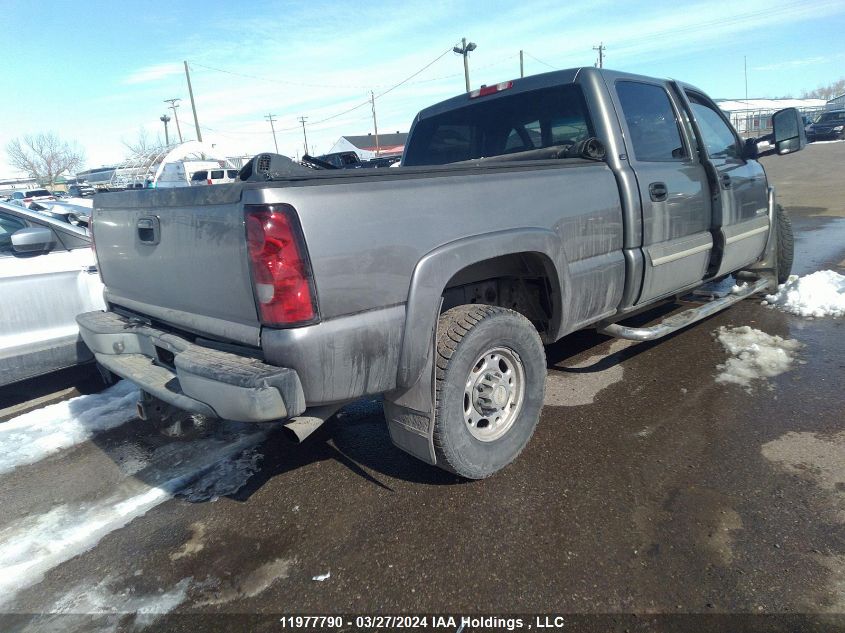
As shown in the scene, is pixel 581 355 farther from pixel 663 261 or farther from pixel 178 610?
pixel 178 610

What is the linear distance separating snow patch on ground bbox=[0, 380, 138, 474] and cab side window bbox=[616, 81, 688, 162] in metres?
3.99

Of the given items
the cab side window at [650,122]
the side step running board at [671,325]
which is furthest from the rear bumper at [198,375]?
the cab side window at [650,122]

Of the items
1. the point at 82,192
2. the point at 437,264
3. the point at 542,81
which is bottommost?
the point at 437,264

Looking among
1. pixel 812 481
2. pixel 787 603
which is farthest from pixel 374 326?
pixel 812 481

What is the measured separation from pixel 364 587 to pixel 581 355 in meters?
3.00

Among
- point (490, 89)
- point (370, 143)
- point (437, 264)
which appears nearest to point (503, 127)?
point (490, 89)

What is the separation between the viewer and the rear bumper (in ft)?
6.93

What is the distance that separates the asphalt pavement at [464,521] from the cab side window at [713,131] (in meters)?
1.84

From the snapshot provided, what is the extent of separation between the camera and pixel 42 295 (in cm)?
411

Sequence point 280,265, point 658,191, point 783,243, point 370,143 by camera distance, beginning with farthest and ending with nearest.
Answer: point 370,143
point 783,243
point 658,191
point 280,265

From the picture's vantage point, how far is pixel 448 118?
Result: 4.43 m

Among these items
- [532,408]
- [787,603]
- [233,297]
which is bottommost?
[787,603]

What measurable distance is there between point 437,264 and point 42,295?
3285 millimetres

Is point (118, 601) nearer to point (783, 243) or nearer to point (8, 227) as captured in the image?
point (8, 227)
